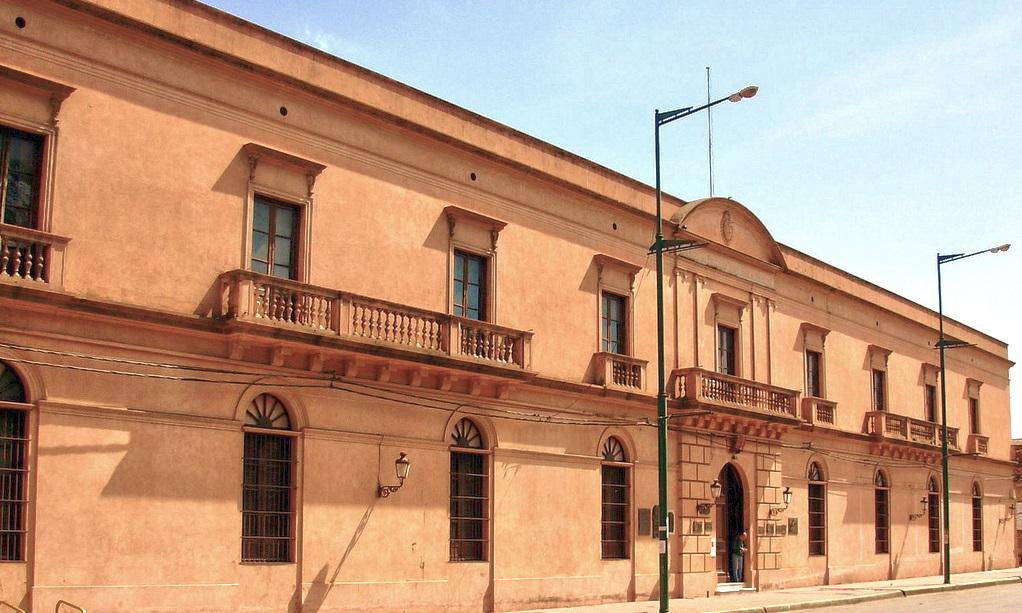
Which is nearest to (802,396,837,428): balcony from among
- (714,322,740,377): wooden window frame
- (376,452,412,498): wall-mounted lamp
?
(714,322,740,377): wooden window frame

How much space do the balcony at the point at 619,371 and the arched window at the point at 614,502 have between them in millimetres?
1197

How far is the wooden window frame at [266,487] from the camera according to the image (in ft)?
58.5

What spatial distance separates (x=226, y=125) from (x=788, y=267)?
59.3 ft

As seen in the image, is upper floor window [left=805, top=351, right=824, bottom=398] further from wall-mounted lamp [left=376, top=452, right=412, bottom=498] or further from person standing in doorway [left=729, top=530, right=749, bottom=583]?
wall-mounted lamp [left=376, top=452, right=412, bottom=498]

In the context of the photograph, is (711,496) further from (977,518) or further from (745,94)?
(977,518)

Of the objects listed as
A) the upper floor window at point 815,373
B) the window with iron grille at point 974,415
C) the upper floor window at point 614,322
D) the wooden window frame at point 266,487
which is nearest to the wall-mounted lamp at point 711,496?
the upper floor window at point 614,322

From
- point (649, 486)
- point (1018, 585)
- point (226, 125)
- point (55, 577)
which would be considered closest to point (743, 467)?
point (649, 486)

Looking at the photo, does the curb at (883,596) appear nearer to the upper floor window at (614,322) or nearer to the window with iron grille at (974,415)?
the upper floor window at (614,322)

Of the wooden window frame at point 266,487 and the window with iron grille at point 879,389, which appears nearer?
the wooden window frame at point 266,487

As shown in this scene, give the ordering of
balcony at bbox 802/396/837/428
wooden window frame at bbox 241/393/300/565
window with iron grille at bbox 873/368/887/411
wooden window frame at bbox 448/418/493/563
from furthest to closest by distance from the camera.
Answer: window with iron grille at bbox 873/368/887/411 → balcony at bbox 802/396/837/428 → wooden window frame at bbox 448/418/493/563 → wooden window frame at bbox 241/393/300/565

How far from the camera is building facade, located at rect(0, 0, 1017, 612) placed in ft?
51.8

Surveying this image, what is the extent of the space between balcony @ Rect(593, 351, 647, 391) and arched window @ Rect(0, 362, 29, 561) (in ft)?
40.1

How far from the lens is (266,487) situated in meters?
18.1

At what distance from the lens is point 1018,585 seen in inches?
1373
